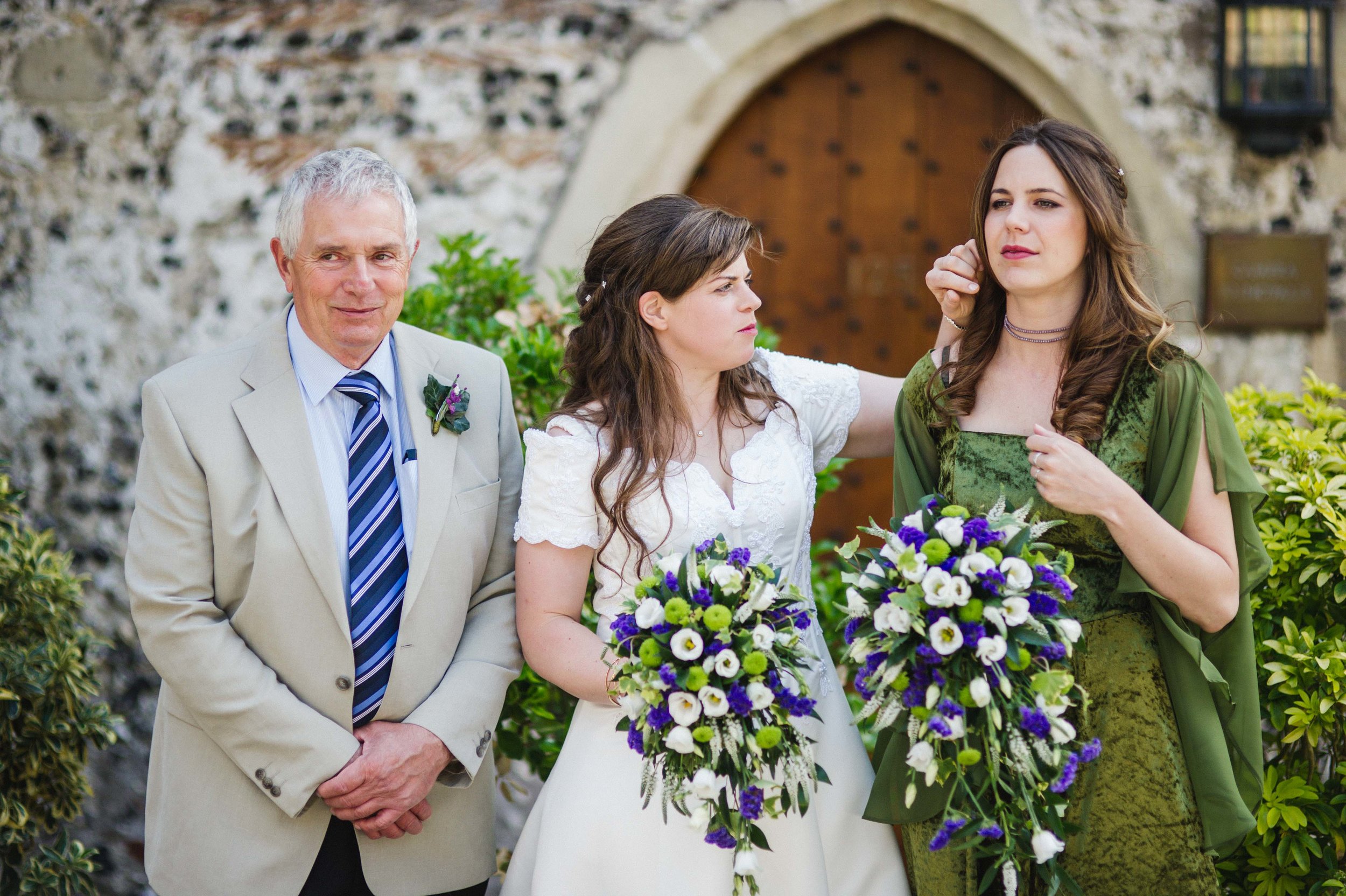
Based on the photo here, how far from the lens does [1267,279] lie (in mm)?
4594

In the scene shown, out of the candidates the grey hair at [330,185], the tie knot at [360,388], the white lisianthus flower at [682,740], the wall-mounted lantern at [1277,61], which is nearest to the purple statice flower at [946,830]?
the white lisianthus flower at [682,740]

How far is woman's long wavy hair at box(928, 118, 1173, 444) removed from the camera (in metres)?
2.22

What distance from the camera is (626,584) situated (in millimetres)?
2420

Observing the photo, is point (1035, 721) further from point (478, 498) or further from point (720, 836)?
point (478, 498)

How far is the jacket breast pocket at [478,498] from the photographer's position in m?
2.46

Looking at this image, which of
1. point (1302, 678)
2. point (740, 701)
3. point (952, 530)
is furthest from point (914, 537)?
point (1302, 678)

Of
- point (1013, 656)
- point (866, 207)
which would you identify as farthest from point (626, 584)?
point (866, 207)

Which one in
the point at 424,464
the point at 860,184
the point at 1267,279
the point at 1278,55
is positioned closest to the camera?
the point at 424,464

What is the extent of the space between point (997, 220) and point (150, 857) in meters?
2.21

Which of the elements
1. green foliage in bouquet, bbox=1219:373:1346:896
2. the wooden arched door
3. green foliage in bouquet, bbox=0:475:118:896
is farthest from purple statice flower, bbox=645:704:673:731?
the wooden arched door

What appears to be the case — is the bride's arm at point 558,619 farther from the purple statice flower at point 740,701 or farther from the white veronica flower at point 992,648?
the white veronica flower at point 992,648

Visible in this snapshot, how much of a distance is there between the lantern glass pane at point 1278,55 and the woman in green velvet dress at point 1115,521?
2736 mm

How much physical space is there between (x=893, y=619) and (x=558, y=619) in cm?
77

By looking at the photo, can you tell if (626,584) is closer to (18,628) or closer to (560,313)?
(560,313)
